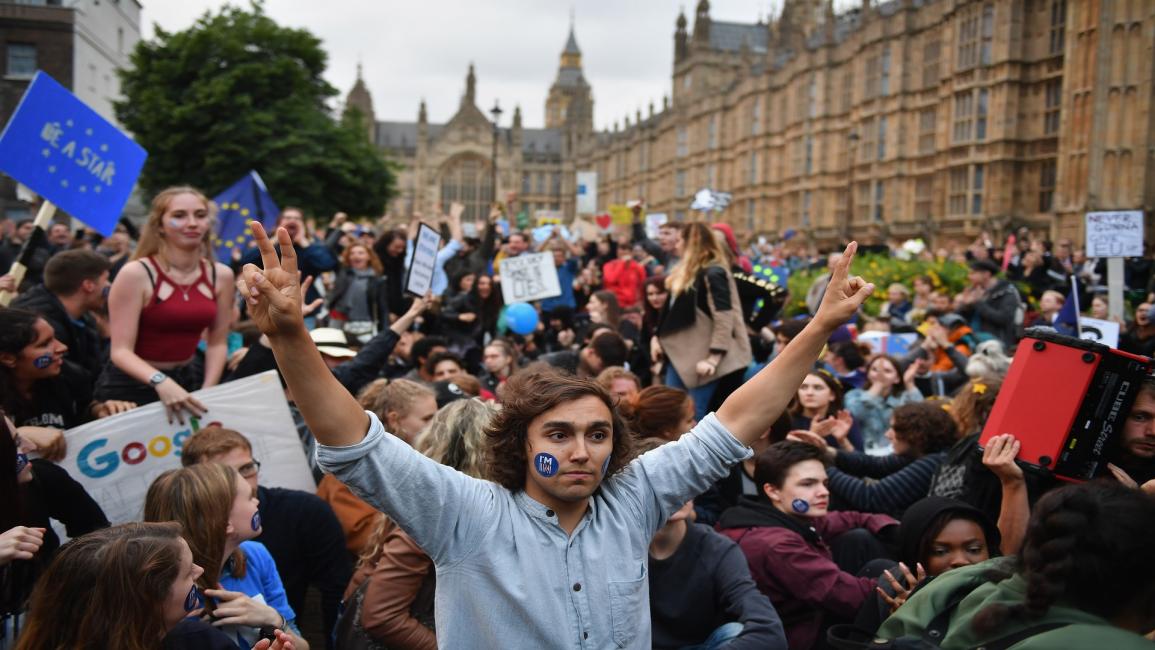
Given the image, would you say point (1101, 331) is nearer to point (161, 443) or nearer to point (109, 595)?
point (161, 443)

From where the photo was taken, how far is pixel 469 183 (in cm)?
10788

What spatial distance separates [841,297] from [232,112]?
37.3 meters

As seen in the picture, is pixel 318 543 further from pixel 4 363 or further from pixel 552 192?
pixel 552 192

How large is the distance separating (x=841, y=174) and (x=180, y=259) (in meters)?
38.2

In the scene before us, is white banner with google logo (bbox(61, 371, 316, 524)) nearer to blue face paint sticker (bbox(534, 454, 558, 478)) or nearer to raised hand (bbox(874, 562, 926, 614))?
blue face paint sticker (bbox(534, 454, 558, 478))

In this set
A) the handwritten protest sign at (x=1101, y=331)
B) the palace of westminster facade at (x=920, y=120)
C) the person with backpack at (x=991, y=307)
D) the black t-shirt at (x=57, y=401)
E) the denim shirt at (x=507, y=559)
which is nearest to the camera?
the denim shirt at (x=507, y=559)

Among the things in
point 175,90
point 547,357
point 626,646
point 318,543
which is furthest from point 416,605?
point 175,90

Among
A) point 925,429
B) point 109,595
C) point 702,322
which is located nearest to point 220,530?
point 109,595

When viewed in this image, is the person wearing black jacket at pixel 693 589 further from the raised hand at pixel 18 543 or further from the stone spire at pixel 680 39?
the stone spire at pixel 680 39

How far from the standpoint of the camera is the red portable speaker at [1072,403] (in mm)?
3414

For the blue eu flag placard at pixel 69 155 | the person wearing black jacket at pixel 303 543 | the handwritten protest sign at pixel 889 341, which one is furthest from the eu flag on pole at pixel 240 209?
the person wearing black jacket at pixel 303 543

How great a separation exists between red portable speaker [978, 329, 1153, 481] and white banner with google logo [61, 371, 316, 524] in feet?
11.8

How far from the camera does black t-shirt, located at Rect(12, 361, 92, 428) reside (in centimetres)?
439

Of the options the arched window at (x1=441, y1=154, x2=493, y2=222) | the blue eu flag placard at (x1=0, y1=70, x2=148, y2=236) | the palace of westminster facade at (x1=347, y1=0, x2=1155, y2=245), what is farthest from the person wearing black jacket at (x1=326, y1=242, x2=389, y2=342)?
the arched window at (x1=441, y1=154, x2=493, y2=222)
